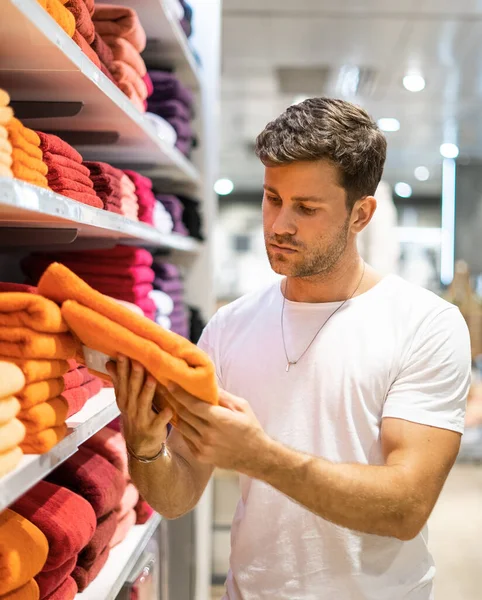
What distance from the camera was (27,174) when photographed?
130 cm

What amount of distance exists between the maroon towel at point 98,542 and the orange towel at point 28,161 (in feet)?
2.69

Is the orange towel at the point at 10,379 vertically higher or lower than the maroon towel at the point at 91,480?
higher

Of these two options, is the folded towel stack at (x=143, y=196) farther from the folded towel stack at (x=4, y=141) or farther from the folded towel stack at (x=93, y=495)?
the folded towel stack at (x=4, y=141)

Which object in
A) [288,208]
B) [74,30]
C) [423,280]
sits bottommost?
[423,280]

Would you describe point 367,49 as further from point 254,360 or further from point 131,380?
point 131,380

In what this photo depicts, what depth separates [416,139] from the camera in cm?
952

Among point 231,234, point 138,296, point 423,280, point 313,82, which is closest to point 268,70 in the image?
point 313,82

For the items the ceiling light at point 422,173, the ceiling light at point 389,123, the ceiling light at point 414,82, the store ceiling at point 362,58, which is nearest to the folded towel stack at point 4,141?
the store ceiling at point 362,58

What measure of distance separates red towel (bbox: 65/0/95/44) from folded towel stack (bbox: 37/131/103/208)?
0.81 feet

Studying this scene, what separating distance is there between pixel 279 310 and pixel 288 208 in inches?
10.5

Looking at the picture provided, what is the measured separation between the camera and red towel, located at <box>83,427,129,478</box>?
6.50 feet

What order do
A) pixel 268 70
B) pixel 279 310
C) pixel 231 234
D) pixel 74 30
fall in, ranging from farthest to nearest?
pixel 231 234 → pixel 268 70 → pixel 279 310 → pixel 74 30

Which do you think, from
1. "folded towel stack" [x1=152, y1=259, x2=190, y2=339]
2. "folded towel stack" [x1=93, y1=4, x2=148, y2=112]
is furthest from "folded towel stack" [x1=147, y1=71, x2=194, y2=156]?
"folded towel stack" [x1=93, y1=4, x2=148, y2=112]

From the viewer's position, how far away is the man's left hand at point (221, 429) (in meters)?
1.19
